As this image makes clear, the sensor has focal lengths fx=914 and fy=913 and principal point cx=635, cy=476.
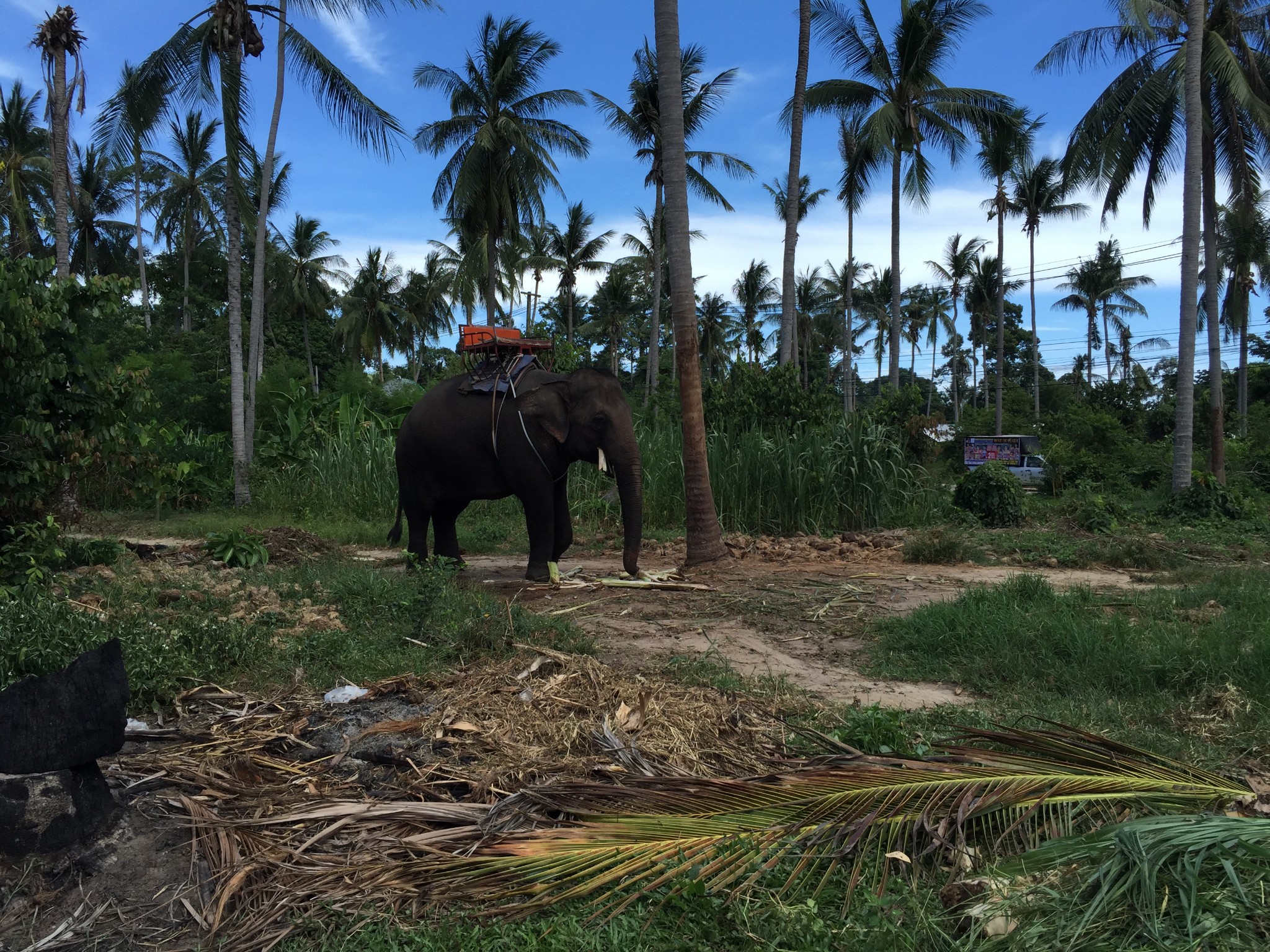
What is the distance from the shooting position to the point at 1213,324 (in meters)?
19.3

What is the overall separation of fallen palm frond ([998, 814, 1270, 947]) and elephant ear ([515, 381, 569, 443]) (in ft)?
20.5

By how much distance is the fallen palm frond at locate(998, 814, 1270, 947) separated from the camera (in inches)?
77.8

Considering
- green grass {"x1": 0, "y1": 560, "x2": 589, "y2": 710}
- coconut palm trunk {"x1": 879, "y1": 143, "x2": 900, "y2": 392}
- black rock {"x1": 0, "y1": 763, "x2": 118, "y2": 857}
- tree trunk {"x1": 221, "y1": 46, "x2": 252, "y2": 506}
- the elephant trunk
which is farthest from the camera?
coconut palm trunk {"x1": 879, "y1": 143, "x2": 900, "y2": 392}

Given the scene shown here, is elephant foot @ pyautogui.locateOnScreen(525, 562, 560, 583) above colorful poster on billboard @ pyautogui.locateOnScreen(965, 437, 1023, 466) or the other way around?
the other way around

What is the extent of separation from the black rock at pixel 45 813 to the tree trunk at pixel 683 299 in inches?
267

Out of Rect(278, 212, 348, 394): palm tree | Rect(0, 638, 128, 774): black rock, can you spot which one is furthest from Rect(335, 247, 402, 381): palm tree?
Rect(0, 638, 128, 774): black rock

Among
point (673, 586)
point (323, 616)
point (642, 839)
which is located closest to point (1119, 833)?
point (642, 839)

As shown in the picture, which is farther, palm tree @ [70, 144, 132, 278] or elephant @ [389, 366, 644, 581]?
palm tree @ [70, 144, 132, 278]

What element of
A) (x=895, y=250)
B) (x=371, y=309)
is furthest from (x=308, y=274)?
(x=895, y=250)

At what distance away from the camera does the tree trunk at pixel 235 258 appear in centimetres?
1527

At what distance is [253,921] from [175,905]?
32 centimetres

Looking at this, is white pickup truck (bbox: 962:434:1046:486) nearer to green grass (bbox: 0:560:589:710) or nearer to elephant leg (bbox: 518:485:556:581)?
elephant leg (bbox: 518:485:556:581)

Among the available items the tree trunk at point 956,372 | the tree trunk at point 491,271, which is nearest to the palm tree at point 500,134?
the tree trunk at point 491,271

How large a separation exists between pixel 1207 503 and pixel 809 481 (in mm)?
7072
